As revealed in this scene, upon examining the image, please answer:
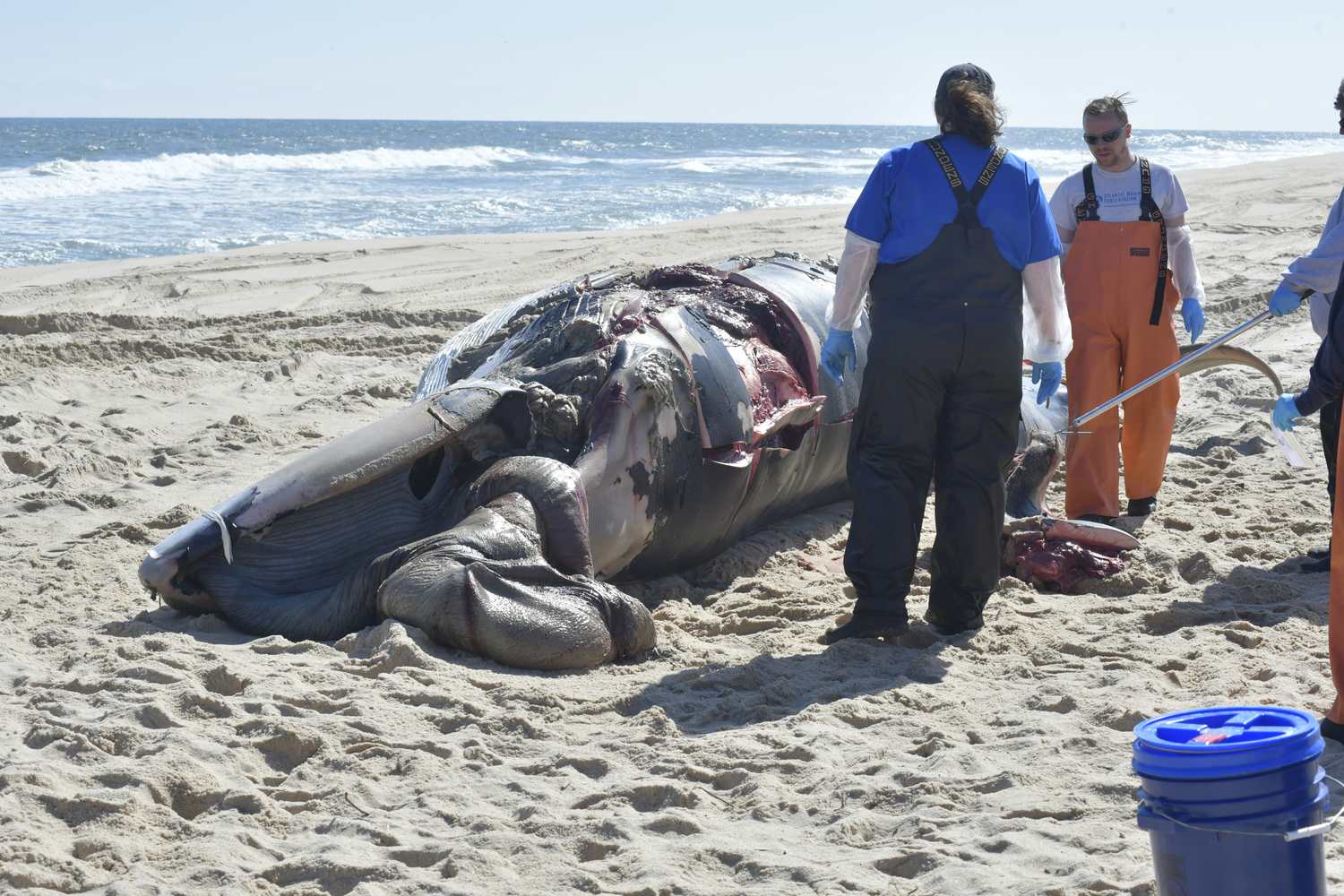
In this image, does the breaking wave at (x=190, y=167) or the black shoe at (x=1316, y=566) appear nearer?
the black shoe at (x=1316, y=566)

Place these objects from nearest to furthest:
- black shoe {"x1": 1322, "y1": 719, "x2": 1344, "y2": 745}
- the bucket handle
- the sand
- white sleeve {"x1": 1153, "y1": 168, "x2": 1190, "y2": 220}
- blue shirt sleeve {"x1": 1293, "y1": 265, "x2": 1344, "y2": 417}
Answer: the bucket handle
the sand
black shoe {"x1": 1322, "y1": 719, "x2": 1344, "y2": 745}
blue shirt sleeve {"x1": 1293, "y1": 265, "x2": 1344, "y2": 417}
white sleeve {"x1": 1153, "y1": 168, "x2": 1190, "y2": 220}

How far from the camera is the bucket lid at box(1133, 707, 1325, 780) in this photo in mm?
1887

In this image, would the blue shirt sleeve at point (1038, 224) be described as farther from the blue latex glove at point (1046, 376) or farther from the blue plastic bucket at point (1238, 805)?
the blue plastic bucket at point (1238, 805)

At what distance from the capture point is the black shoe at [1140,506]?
18.2ft

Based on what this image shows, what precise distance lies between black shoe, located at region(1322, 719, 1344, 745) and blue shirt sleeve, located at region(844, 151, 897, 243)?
201 cm

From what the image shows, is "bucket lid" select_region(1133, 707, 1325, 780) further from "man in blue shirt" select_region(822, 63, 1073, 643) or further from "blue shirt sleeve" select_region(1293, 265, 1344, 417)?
"man in blue shirt" select_region(822, 63, 1073, 643)

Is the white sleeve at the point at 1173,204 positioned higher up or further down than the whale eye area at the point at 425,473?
higher up

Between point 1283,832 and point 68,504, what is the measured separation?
5273mm

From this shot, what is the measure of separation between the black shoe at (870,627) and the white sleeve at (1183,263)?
2.48 meters

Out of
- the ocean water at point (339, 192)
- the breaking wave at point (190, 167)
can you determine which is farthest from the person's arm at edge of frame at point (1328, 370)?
the breaking wave at point (190, 167)

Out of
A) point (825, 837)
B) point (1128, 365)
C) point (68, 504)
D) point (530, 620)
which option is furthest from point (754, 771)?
point (68, 504)

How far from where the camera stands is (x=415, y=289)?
1137 cm

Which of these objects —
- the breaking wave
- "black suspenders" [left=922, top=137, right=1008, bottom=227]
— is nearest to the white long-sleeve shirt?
"black suspenders" [left=922, top=137, right=1008, bottom=227]

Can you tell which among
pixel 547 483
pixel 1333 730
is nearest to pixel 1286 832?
pixel 1333 730
